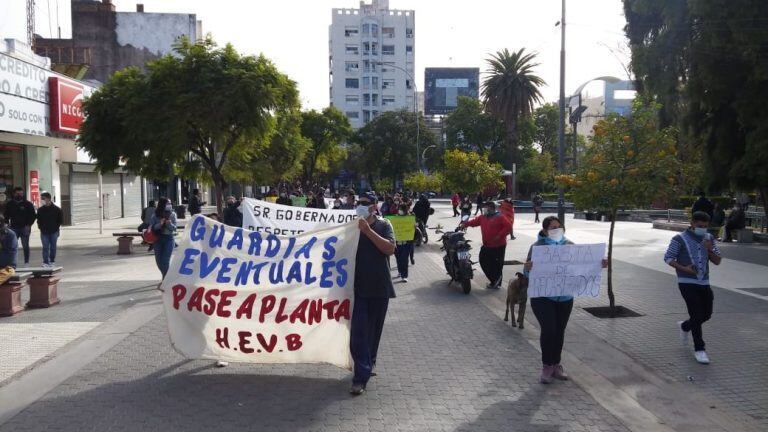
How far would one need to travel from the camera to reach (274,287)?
659 cm

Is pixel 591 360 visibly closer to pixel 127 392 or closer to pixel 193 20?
pixel 127 392

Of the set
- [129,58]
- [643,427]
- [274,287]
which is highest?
[129,58]

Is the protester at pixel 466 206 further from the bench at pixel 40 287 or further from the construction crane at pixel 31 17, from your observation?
the construction crane at pixel 31 17

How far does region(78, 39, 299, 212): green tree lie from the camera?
2008cm

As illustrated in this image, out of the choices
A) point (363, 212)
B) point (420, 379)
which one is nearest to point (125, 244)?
point (363, 212)

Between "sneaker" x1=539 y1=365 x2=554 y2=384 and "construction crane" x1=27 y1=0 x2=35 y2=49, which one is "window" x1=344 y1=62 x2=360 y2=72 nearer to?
"construction crane" x1=27 y1=0 x2=35 y2=49

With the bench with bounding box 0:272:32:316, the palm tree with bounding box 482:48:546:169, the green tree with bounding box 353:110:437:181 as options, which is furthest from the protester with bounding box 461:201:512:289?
the green tree with bounding box 353:110:437:181

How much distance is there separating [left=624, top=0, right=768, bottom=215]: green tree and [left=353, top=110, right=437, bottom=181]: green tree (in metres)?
56.3

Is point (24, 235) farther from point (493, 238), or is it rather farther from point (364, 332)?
point (364, 332)

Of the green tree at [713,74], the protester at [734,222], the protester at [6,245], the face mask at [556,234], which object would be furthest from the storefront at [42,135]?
the protester at [734,222]

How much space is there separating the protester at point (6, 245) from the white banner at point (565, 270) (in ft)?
28.7

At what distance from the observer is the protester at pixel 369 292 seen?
6129 mm

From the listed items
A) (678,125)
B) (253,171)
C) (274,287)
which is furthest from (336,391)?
(253,171)

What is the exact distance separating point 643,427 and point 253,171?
35.4 metres
